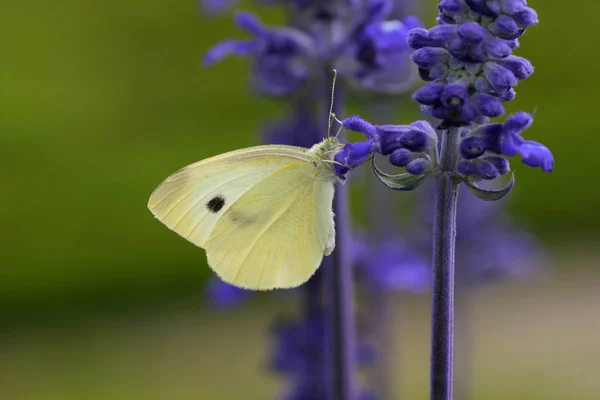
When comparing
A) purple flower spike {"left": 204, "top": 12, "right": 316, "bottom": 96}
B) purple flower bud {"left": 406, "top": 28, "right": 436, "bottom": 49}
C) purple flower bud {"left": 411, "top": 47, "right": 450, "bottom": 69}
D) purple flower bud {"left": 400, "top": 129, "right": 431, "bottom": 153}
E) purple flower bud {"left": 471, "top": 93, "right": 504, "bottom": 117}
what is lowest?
purple flower bud {"left": 400, "top": 129, "right": 431, "bottom": 153}

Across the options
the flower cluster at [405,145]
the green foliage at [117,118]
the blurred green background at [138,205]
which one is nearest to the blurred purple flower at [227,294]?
the flower cluster at [405,145]

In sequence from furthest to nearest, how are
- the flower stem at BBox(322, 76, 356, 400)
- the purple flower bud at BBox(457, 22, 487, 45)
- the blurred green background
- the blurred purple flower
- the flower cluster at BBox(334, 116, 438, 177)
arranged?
the blurred green background
the blurred purple flower
the flower stem at BBox(322, 76, 356, 400)
the flower cluster at BBox(334, 116, 438, 177)
the purple flower bud at BBox(457, 22, 487, 45)

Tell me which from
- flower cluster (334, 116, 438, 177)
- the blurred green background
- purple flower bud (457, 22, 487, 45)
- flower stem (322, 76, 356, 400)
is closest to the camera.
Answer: purple flower bud (457, 22, 487, 45)

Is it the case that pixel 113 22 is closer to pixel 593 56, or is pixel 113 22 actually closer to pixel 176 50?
pixel 176 50

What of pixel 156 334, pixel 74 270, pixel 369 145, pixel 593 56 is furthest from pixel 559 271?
pixel 369 145

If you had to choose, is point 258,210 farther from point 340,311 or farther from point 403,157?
point 403,157

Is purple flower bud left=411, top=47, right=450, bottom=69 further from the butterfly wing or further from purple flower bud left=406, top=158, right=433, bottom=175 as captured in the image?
the butterfly wing

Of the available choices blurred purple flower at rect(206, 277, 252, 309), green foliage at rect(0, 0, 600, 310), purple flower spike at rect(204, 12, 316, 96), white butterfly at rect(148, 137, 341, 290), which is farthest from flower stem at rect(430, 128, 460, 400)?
green foliage at rect(0, 0, 600, 310)

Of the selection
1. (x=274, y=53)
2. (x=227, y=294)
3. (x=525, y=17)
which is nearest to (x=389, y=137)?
(x=525, y=17)

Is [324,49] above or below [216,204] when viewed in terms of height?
above
